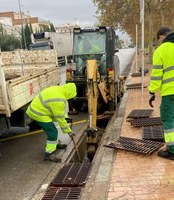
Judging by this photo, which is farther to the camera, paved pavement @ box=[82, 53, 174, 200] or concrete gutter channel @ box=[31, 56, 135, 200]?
concrete gutter channel @ box=[31, 56, 135, 200]

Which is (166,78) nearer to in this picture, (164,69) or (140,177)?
(164,69)

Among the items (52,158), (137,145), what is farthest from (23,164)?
(137,145)

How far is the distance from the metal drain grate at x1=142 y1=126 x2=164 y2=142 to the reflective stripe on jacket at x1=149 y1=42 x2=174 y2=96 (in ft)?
4.05

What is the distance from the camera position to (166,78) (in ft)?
14.9

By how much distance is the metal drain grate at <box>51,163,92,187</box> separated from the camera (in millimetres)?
4474

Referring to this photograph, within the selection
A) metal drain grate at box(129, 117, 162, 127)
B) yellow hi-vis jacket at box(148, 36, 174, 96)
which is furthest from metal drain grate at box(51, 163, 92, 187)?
metal drain grate at box(129, 117, 162, 127)

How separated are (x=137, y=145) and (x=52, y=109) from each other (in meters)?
1.68

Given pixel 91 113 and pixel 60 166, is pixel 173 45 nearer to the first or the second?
pixel 91 113

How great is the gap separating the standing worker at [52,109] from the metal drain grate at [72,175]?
62cm

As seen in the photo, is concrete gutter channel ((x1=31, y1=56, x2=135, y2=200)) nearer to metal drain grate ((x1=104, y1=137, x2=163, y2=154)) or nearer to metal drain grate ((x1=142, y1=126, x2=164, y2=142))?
metal drain grate ((x1=104, y1=137, x2=163, y2=154))

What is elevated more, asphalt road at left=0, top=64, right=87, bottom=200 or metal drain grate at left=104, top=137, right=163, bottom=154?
metal drain grate at left=104, top=137, right=163, bottom=154

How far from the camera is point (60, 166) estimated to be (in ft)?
17.7

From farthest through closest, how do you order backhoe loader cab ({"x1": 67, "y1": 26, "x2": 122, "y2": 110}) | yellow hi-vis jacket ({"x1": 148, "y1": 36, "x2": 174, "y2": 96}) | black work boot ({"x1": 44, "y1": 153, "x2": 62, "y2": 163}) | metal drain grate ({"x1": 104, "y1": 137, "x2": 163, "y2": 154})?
1. backhoe loader cab ({"x1": 67, "y1": 26, "x2": 122, "y2": 110})
2. black work boot ({"x1": 44, "y1": 153, "x2": 62, "y2": 163})
3. metal drain grate ({"x1": 104, "y1": 137, "x2": 163, "y2": 154})
4. yellow hi-vis jacket ({"x1": 148, "y1": 36, "x2": 174, "y2": 96})

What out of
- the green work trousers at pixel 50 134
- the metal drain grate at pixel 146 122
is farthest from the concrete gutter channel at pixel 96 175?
the metal drain grate at pixel 146 122
